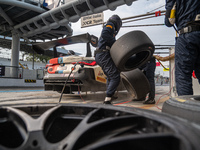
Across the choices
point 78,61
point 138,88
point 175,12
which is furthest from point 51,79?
point 175,12

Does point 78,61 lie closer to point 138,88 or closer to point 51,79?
point 51,79

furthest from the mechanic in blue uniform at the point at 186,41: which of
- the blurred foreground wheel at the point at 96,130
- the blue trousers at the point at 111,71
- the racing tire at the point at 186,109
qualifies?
the blurred foreground wheel at the point at 96,130

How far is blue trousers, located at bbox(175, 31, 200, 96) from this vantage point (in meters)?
1.93

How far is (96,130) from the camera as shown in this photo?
74 cm

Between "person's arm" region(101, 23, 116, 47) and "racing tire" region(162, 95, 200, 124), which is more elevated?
"person's arm" region(101, 23, 116, 47)

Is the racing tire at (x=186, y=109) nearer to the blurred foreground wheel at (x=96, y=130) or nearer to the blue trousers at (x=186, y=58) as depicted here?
the blurred foreground wheel at (x=96, y=130)

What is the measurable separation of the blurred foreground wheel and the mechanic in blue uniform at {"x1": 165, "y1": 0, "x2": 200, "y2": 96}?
4.85 feet

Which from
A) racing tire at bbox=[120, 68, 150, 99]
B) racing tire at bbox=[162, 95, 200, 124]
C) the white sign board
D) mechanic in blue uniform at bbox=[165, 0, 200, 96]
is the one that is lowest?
racing tire at bbox=[162, 95, 200, 124]

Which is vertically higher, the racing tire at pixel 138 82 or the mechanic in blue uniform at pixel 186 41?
the mechanic in blue uniform at pixel 186 41

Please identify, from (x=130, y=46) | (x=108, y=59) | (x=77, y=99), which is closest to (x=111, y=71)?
(x=108, y=59)

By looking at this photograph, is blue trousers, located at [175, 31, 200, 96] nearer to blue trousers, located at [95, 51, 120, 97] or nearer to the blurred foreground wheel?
blue trousers, located at [95, 51, 120, 97]

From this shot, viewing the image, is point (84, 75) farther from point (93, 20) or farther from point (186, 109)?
point (93, 20)

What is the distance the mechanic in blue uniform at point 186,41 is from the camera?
193 cm

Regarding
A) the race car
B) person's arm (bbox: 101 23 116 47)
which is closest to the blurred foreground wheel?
the race car
